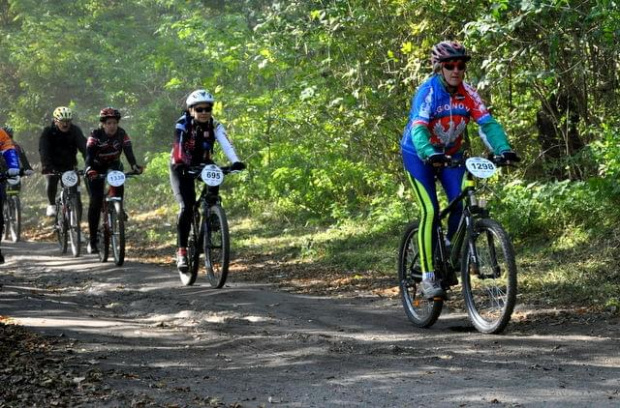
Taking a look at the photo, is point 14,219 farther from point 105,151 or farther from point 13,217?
point 105,151

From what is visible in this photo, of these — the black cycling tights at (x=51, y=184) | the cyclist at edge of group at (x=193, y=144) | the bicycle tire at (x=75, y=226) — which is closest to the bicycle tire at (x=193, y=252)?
the cyclist at edge of group at (x=193, y=144)

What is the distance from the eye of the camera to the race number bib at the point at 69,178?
14094 millimetres

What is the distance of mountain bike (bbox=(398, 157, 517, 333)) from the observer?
6.71 meters

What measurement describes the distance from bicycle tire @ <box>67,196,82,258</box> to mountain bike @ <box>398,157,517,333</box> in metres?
7.75

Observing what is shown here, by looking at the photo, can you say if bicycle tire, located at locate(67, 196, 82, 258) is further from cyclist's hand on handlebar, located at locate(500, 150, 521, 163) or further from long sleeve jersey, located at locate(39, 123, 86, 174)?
cyclist's hand on handlebar, located at locate(500, 150, 521, 163)

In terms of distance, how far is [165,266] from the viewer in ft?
42.3

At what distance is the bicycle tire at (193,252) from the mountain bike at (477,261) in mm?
3378

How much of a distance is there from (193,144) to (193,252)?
123cm

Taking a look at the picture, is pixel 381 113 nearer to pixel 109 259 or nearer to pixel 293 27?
pixel 293 27

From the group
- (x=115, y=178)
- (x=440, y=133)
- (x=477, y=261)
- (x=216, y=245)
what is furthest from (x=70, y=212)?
(x=477, y=261)

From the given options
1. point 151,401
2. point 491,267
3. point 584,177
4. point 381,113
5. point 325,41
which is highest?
point 325,41

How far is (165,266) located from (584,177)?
5.68m

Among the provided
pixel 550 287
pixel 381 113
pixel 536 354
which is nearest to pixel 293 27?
pixel 381 113

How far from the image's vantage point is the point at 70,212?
1448 cm
